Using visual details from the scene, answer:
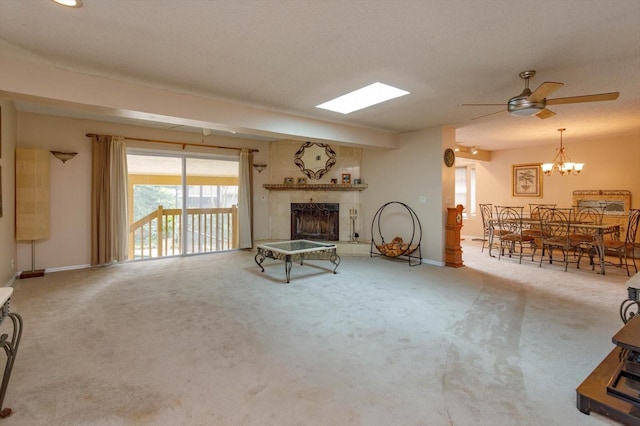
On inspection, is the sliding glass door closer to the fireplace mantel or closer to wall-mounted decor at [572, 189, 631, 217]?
the fireplace mantel

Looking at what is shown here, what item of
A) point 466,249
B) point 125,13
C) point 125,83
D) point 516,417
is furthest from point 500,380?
point 466,249

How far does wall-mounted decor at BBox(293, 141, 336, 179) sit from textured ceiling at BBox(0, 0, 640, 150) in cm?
284

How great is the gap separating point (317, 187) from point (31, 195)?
4573mm

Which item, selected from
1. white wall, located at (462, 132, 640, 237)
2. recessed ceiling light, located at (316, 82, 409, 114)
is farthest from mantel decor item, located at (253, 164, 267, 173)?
white wall, located at (462, 132, 640, 237)

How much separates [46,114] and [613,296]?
805cm

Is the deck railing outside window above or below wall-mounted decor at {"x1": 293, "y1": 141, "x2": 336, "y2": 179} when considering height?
below

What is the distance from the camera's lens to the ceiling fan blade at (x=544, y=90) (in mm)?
2532

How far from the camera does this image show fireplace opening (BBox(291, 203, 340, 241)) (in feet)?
22.5

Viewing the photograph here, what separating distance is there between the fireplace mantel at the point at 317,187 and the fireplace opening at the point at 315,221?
1.11ft

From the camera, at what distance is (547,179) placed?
7594 millimetres

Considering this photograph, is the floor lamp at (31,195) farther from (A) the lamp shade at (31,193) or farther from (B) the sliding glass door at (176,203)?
(B) the sliding glass door at (176,203)

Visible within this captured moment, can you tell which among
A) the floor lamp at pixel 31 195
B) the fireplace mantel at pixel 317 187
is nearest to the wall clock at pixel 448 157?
the fireplace mantel at pixel 317 187

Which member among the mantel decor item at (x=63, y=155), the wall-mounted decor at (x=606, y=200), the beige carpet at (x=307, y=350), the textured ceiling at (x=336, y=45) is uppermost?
the textured ceiling at (x=336, y=45)

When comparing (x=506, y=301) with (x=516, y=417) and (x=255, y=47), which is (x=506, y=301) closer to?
(x=516, y=417)
